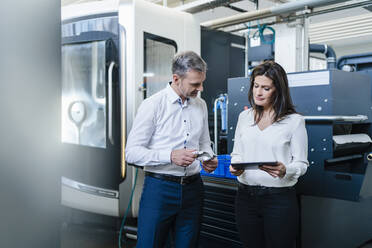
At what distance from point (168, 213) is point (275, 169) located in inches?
21.3

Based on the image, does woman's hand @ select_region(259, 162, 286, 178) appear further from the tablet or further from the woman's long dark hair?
the woman's long dark hair

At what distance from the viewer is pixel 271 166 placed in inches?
61.1

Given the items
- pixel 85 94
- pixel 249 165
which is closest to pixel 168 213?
pixel 249 165

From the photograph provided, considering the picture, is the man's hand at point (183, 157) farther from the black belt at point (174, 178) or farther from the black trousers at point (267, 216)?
the black trousers at point (267, 216)

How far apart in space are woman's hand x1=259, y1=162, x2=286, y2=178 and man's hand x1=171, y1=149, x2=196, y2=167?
1.04 feet

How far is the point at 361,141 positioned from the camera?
2.48 m

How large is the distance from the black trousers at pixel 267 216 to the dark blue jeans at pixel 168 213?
0.23 meters

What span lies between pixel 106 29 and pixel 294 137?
2.05 metres

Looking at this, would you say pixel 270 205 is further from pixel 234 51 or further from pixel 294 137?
pixel 234 51

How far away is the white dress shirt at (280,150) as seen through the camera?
1.64 metres

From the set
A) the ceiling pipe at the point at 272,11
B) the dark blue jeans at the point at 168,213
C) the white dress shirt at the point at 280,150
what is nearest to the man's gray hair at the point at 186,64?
the white dress shirt at the point at 280,150

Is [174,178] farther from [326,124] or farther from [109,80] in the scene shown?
[109,80]

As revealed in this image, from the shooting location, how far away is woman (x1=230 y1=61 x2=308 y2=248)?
5.34 feet

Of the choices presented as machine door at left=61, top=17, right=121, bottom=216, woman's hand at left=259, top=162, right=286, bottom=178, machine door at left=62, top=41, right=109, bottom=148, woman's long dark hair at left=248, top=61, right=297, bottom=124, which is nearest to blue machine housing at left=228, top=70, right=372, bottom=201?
woman's long dark hair at left=248, top=61, right=297, bottom=124
